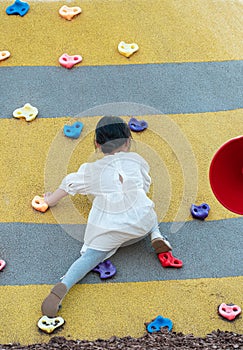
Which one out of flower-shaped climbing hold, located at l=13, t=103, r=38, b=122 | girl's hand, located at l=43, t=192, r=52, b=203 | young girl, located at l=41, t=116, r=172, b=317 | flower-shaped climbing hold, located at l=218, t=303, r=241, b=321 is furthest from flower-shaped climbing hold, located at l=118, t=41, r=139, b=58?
flower-shaped climbing hold, located at l=218, t=303, r=241, b=321

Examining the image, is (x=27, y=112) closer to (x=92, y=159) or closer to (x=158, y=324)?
(x=92, y=159)

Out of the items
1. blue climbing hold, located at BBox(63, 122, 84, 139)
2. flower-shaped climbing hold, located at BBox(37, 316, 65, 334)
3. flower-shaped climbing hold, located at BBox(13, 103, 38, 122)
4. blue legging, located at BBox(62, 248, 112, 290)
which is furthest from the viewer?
flower-shaped climbing hold, located at BBox(13, 103, 38, 122)

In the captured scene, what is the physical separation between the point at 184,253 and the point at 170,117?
74cm

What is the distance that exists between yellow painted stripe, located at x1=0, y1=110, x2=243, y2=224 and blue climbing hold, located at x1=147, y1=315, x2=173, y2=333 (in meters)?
0.45

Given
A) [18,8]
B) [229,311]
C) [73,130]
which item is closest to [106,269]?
[229,311]

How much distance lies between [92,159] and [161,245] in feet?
1.43

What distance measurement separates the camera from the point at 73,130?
258 cm

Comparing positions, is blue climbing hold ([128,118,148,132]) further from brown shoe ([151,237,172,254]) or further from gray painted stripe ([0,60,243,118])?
brown shoe ([151,237,172,254])

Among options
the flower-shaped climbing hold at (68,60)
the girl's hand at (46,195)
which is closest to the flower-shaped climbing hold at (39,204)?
the girl's hand at (46,195)

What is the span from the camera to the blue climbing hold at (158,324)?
6.43ft

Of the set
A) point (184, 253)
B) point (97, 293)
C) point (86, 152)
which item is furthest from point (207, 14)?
point (97, 293)

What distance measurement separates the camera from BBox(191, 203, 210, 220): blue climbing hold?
91.4 inches

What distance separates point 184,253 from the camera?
87.7 inches

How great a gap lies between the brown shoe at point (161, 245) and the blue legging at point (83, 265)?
174 millimetres
